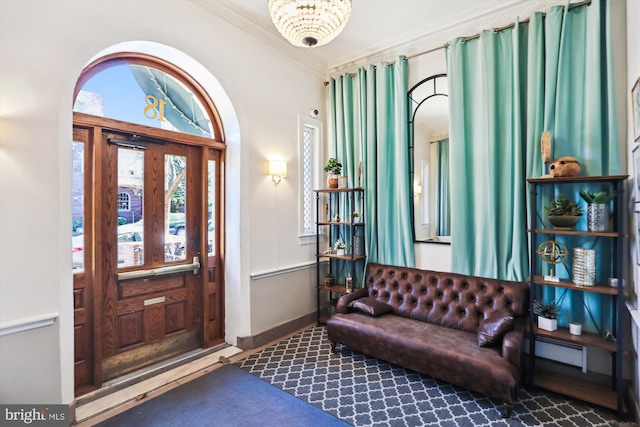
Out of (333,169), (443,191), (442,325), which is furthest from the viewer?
(333,169)

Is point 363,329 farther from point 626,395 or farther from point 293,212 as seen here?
point 626,395

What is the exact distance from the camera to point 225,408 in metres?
2.37

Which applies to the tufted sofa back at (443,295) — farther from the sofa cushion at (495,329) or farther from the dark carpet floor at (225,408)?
the dark carpet floor at (225,408)

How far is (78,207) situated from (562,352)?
4.32m

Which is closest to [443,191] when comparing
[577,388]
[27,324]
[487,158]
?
[487,158]

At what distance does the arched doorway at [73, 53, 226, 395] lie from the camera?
101 inches

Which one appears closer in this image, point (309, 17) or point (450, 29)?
point (309, 17)

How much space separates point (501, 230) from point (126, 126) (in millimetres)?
3620

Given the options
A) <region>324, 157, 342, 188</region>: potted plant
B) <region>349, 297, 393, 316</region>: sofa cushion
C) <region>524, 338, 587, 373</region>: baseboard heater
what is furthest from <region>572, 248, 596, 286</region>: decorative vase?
<region>324, 157, 342, 188</region>: potted plant

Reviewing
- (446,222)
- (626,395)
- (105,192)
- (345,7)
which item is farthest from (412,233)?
(105,192)

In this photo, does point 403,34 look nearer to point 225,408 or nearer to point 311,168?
point 311,168

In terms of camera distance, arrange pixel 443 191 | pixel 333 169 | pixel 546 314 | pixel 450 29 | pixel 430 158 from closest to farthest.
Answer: pixel 546 314 < pixel 450 29 < pixel 443 191 < pixel 430 158 < pixel 333 169

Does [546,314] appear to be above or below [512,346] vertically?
above

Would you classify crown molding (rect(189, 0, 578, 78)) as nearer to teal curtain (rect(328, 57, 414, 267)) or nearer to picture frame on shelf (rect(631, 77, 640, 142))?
teal curtain (rect(328, 57, 414, 267))
